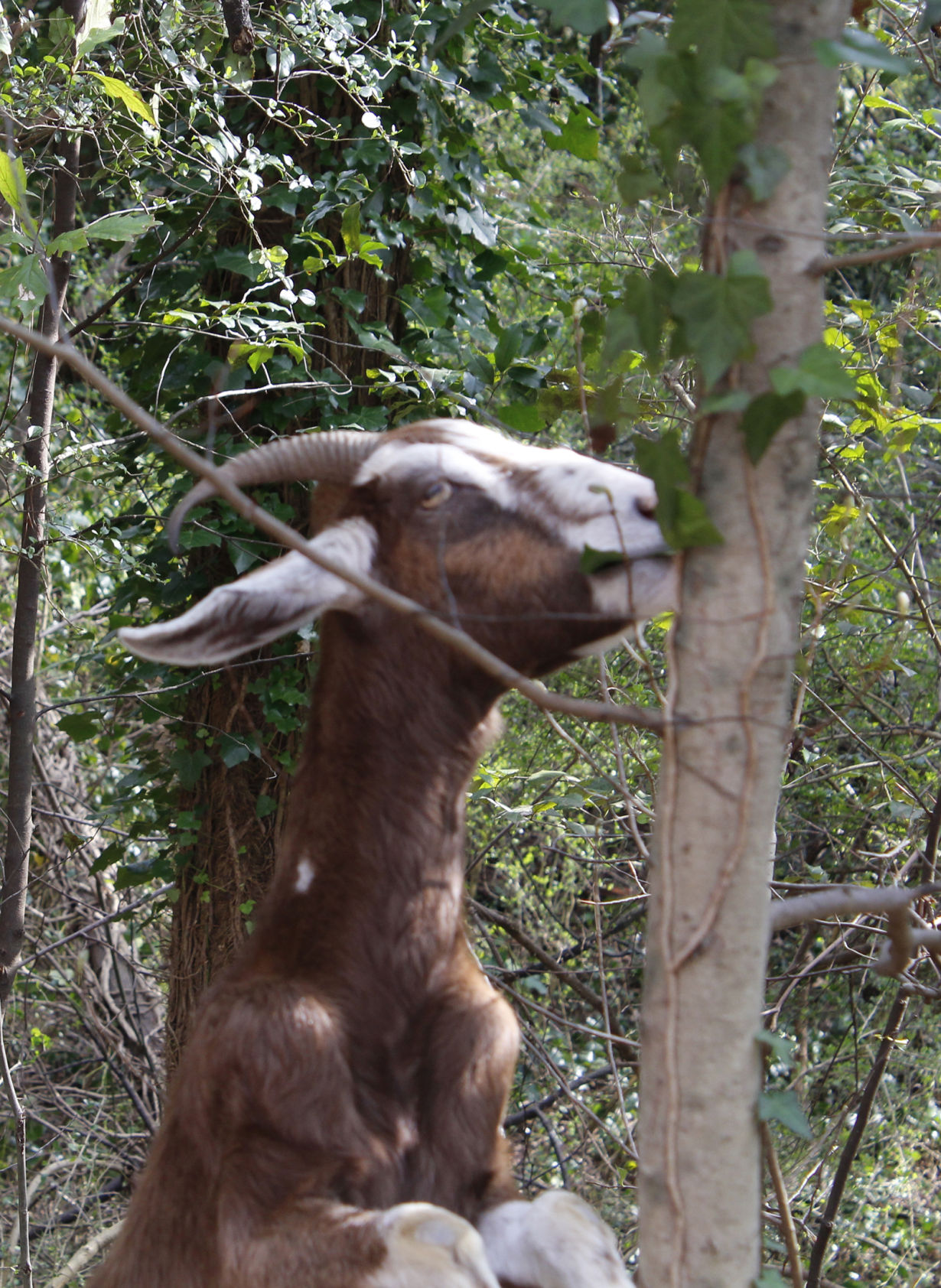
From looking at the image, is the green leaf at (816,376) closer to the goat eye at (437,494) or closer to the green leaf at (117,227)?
the goat eye at (437,494)

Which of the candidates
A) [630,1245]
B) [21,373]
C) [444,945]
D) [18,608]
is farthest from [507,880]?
[21,373]

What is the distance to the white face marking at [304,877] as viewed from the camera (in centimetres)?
203

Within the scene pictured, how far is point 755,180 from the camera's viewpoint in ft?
4.21

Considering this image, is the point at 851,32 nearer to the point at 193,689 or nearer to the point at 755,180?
the point at 755,180

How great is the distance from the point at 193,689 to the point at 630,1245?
2220mm

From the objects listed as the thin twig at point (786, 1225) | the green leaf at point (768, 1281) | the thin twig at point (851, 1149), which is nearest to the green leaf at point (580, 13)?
the green leaf at point (768, 1281)

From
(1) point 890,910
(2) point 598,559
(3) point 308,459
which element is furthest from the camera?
(3) point 308,459

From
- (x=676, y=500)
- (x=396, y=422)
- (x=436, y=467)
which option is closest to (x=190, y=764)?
(x=396, y=422)

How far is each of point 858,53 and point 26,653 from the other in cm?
→ 285

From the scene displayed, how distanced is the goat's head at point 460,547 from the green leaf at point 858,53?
2.29ft

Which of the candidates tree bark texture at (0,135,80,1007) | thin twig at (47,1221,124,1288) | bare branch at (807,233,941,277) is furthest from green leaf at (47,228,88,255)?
thin twig at (47,1221,124,1288)

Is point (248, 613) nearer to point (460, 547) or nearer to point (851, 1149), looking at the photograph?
point (460, 547)

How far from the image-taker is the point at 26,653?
11.2 feet

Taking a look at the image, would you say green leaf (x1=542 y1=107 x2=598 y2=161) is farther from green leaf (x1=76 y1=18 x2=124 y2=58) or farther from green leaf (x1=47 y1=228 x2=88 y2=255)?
green leaf (x1=47 y1=228 x2=88 y2=255)
